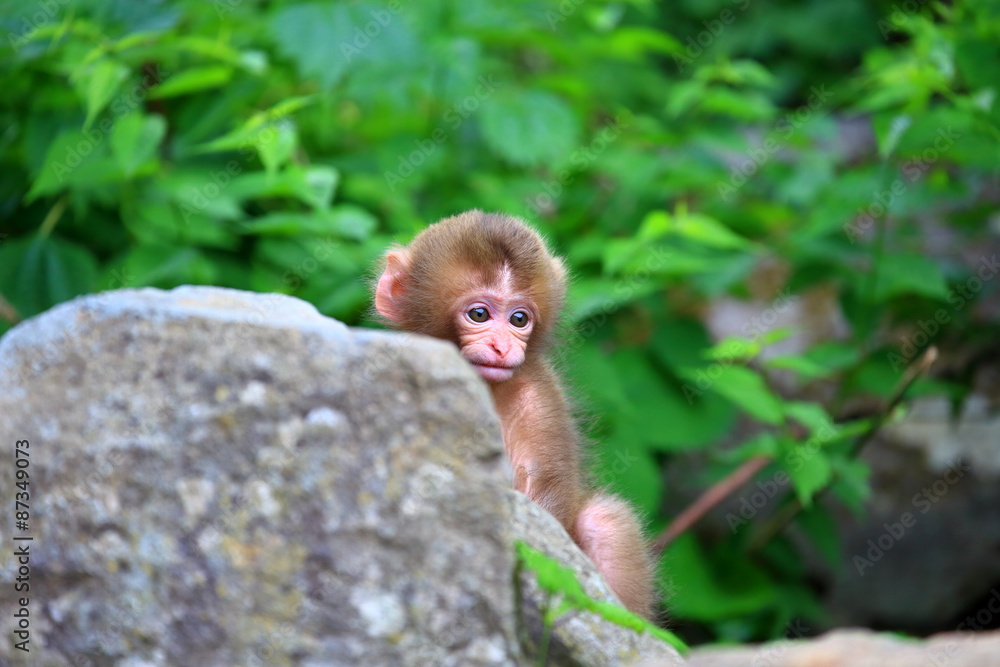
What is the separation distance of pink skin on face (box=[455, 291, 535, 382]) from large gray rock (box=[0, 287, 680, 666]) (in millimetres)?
1011

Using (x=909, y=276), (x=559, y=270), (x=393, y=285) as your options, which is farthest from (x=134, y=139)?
(x=909, y=276)

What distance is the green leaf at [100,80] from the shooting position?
13.6 feet

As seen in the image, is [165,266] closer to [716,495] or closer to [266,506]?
[266,506]

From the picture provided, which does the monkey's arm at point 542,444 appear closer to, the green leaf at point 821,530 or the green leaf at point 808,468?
the green leaf at point 808,468

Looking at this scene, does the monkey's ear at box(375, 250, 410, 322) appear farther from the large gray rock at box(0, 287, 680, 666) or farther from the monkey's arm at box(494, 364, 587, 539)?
the large gray rock at box(0, 287, 680, 666)

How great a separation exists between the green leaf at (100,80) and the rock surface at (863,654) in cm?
321

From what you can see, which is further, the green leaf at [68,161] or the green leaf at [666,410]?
the green leaf at [666,410]

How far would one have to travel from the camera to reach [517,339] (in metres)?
3.59

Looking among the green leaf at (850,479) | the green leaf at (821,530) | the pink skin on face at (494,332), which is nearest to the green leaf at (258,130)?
the pink skin on face at (494,332)

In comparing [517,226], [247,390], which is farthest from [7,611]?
[517,226]

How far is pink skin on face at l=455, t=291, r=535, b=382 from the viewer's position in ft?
11.4

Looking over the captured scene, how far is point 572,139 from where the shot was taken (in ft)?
19.0

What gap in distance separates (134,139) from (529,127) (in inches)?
91.7

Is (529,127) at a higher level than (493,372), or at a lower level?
lower
